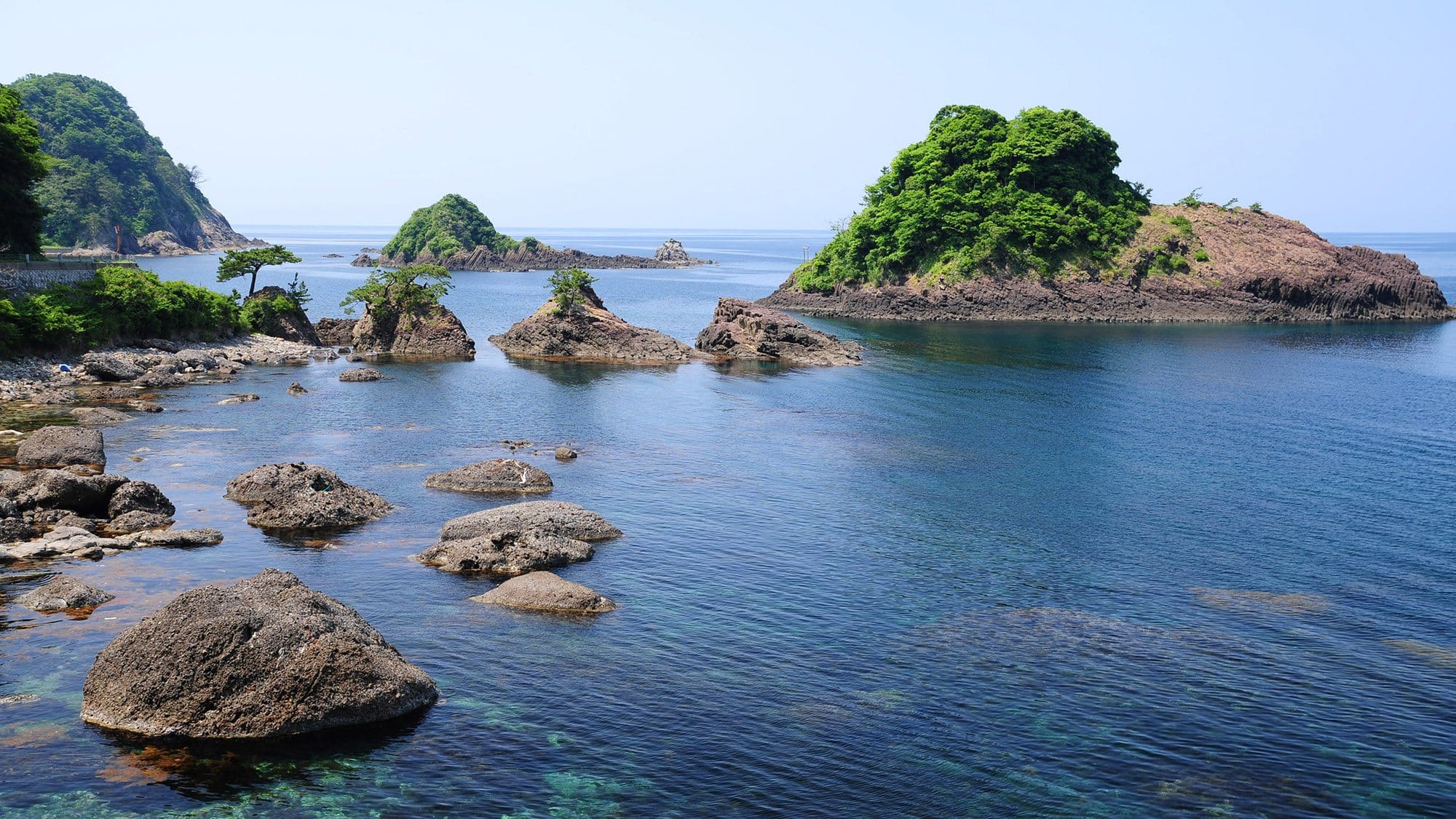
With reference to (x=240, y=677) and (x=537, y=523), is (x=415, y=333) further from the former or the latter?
(x=240, y=677)

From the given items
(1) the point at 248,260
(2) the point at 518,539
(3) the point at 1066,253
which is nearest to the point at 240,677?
(2) the point at 518,539

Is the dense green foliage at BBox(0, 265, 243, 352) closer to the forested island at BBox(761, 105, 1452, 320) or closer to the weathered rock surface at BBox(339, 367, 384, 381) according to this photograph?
the weathered rock surface at BBox(339, 367, 384, 381)

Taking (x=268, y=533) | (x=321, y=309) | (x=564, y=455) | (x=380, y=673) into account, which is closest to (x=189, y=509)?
(x=268, y=533)

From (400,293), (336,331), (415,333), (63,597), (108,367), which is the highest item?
(400,293)

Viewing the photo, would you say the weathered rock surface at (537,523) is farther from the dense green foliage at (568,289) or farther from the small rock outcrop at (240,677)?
the dense green foliage at (568,289)

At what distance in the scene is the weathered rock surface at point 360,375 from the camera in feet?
310

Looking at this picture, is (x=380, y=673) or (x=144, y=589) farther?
(x=144, y=589)

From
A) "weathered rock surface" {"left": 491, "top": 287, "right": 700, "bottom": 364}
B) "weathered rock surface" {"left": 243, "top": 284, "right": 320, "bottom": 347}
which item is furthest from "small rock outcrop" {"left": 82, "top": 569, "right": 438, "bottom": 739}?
"weathered rock surface" {"left": 243, "top": 284, "right": 320, "bottom": 347}

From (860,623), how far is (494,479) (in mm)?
25687

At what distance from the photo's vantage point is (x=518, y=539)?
44500 mm

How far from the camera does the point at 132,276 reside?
95312 mm

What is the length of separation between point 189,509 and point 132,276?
2245 inches

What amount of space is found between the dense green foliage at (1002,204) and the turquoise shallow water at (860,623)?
85614 millimetres

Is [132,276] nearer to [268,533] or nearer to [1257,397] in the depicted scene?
[268,533]
